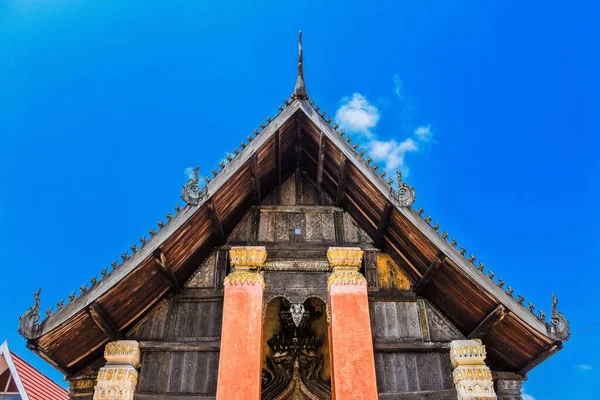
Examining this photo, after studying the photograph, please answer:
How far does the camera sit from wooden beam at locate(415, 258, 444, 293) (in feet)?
30.7

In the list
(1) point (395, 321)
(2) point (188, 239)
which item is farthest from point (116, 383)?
(1) point (395, 321)

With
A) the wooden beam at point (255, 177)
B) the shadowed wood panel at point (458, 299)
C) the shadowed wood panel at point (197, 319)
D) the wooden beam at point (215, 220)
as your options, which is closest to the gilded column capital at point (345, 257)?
the shadowed wood panel at point (458, 299)

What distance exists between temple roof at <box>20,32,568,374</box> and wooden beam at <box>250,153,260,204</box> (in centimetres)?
3

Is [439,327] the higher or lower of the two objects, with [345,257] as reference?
lower

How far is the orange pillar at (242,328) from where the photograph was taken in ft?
28.2

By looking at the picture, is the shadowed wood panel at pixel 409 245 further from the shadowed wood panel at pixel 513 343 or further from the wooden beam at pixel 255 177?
the wooden beam at pixel 255 177

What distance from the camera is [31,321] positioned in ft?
26.1

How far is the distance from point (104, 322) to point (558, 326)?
674 centimetres

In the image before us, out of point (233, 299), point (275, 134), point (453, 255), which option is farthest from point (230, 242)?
point (453, 255)

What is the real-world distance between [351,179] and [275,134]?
1.59 m

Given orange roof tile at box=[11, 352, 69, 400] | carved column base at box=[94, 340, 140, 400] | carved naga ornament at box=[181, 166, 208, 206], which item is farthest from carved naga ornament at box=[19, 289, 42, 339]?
orange roof tile at box=[11, 352, 69, 400]

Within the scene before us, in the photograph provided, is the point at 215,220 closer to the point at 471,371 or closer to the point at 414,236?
the point at 414,236

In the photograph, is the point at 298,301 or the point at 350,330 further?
the point at 298,301

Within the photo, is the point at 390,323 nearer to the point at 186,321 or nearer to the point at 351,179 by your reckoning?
the point at 351,179
